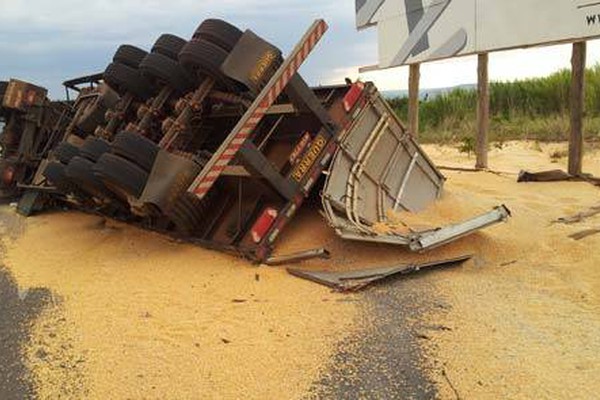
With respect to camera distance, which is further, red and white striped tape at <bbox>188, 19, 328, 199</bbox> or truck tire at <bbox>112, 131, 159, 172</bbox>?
truck tire at <bbox>112, 131, 159, 172</bbox>

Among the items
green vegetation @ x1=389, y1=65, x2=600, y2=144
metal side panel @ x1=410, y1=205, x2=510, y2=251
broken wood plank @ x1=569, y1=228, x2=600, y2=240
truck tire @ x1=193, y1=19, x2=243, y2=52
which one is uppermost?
truck tire @ x1=193, y1=19, x2=243, y2=52

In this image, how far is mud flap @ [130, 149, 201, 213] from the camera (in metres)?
5.56

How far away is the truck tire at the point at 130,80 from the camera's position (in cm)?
726

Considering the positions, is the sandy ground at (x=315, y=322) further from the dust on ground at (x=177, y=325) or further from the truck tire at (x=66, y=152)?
the truck tire at (x=66, y=152)

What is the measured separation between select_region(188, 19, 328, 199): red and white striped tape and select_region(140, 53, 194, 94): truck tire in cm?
136

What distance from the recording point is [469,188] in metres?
8.81

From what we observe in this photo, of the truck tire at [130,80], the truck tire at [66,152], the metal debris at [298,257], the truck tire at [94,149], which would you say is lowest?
the metal debris at [298,257]

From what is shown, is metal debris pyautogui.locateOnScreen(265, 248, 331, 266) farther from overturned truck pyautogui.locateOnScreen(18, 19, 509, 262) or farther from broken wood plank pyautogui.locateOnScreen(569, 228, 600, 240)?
broken wood plank pyautogui.locateOnScreen(569, 228, 600, 240)

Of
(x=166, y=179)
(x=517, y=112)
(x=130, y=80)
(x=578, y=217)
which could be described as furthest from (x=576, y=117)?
(x=517, y=112)

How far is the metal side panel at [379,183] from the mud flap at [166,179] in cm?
122

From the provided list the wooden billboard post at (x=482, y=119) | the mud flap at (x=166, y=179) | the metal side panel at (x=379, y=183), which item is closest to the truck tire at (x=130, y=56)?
the mud flap at (x=166, y=179)

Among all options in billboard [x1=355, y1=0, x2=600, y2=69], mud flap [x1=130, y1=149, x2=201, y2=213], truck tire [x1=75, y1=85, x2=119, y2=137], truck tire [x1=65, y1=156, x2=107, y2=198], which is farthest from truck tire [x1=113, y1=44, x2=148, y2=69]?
billboard [x1=355, y1=0, x2=600, y2=69]

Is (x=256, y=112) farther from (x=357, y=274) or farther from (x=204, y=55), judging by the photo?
(x=357, y=274)

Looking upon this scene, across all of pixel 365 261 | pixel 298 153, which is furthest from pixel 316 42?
pixel 365 261
